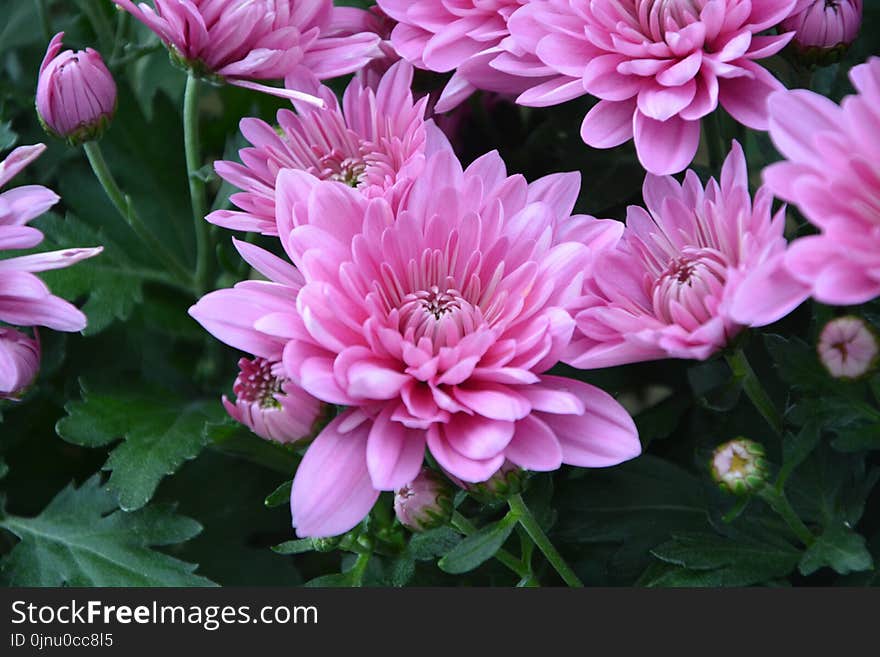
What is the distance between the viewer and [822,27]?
2.05 feet

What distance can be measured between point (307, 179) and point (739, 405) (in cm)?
32

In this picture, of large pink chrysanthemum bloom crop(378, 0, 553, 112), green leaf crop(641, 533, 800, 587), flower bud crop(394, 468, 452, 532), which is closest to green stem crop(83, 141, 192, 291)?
large pink chrysanthemum bloom crop(378, 0, 553, 112)

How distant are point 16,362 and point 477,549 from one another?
0.92 feet

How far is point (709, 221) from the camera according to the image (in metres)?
0.56

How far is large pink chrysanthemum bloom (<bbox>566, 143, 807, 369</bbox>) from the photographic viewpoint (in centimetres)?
46

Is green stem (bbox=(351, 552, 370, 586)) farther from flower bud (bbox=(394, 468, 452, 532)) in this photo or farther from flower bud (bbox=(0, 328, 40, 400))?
flower bud (bbox=(0, 328, 40, 400))

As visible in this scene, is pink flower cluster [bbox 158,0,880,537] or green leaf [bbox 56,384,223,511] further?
green leaf [bbox 56,384,223,511]

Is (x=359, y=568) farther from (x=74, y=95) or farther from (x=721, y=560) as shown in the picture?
(x=74, y=95)

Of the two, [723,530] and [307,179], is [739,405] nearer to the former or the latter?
[723,530]

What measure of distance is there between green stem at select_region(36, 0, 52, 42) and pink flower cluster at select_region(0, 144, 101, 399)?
0.31 meters

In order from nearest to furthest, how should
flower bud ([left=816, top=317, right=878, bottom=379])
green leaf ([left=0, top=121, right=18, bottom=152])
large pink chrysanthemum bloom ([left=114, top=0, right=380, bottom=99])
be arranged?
flower bud ([left=816, top=317, right=878, bottom=379]), large pink chrysanthemum bloom ([left=114, top=0, right=380, bottom=99]), green leaf ([left=0, top=121, right=18, bottom=152])

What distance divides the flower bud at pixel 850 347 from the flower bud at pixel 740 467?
0.20 feet

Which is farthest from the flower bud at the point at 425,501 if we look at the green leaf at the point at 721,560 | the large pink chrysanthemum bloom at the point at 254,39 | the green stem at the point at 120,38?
the green stem at the point at 120,38

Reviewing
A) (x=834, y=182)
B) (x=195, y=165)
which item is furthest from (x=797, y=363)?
(x=195, y=165)
